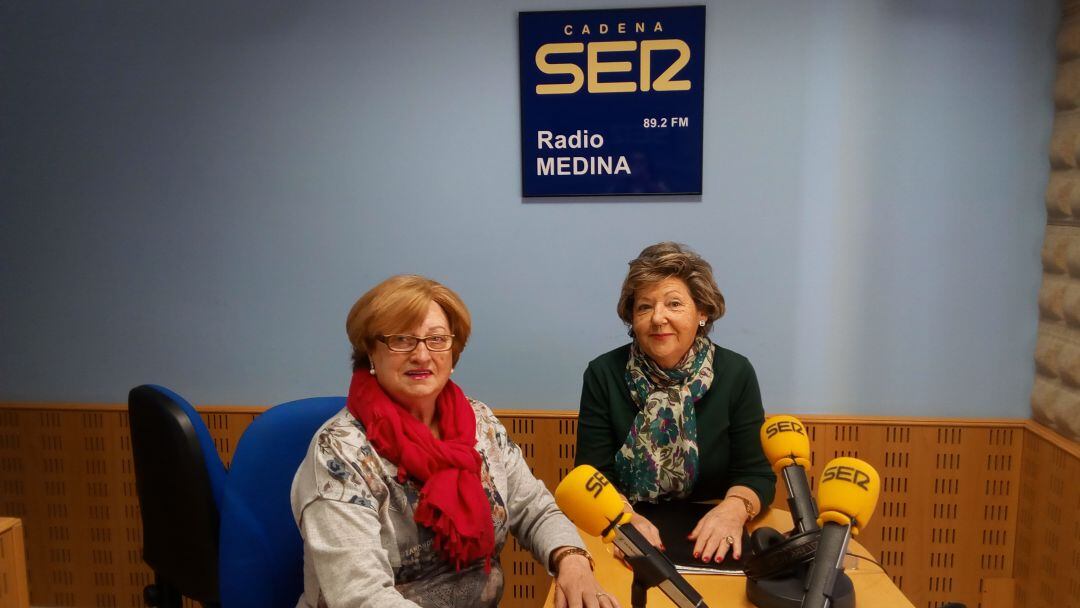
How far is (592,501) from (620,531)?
0.06m

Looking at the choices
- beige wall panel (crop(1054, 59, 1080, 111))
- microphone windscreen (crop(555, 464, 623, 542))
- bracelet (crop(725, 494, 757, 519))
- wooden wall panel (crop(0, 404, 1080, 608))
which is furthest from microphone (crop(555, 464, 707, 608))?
beige wall panel (crop(1054, 59, 1080, 111))

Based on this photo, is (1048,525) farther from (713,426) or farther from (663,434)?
(663,434)

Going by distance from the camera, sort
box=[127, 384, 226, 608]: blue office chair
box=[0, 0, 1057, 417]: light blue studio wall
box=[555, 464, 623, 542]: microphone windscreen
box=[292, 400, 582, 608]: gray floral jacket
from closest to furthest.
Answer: box=[555, 464, 623, 542]: microphone windscreen, box=[292, 400, 582, 608]: gray floral jacket, box=[127, 384, 226, 608]: blue office chair, box=[0, 0, 1057, 417]: light blue studio wall

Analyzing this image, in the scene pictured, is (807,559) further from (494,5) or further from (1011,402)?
(494,5)

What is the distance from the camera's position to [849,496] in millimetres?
1012

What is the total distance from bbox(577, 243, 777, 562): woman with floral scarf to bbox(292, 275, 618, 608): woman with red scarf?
0.40 meters

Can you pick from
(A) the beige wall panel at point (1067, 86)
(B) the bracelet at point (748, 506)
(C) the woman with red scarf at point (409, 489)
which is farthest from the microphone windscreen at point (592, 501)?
(A) the beige wall panel at point (1067, 86)

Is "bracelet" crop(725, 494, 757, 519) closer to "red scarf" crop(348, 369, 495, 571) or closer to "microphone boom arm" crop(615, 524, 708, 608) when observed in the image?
"red scarf" crop(348, 369, 495, 571)

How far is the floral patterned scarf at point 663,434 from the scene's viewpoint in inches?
80.8

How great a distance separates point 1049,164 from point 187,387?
3244 mm

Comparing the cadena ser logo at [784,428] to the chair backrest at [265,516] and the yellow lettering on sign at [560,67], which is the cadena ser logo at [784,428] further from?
the yellow lettering on sign at [560,67]

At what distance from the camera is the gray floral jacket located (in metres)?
1.41

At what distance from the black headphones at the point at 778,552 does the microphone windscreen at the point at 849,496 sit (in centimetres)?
20

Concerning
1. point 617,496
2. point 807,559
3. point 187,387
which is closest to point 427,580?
point 617,496
